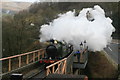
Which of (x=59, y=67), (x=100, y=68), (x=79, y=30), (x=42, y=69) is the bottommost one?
(x=100, y=68)

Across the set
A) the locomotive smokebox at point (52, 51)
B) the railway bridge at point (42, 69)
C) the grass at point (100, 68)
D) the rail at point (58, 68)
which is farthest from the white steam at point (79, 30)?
the rail at point (58, 68)

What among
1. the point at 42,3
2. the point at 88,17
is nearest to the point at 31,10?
the point at 42,3

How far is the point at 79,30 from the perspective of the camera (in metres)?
23.5

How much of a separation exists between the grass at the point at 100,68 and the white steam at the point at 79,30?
12.1 ft

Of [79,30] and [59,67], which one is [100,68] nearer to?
[79,30]

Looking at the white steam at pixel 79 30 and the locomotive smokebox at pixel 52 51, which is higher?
the white steam at pixel 79 30

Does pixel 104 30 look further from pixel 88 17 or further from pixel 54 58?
pixel 54 58

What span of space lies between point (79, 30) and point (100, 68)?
10.2 meters

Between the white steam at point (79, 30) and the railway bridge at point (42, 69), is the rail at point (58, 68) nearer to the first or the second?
the railway bridge at point (42, 69)

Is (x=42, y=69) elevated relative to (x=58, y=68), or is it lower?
lower

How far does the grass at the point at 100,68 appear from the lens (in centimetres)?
2997

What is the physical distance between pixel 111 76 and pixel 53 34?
13.3 m

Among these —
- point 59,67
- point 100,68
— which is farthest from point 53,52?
point 100,68

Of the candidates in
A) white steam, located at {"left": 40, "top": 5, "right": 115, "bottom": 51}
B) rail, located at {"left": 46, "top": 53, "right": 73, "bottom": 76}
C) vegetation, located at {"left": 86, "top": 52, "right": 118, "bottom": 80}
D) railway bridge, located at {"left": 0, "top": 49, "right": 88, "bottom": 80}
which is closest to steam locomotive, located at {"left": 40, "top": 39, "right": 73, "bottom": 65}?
railway bridge, located at {"left": 0, "top": 49, "right": 88, "bottom": 80}
